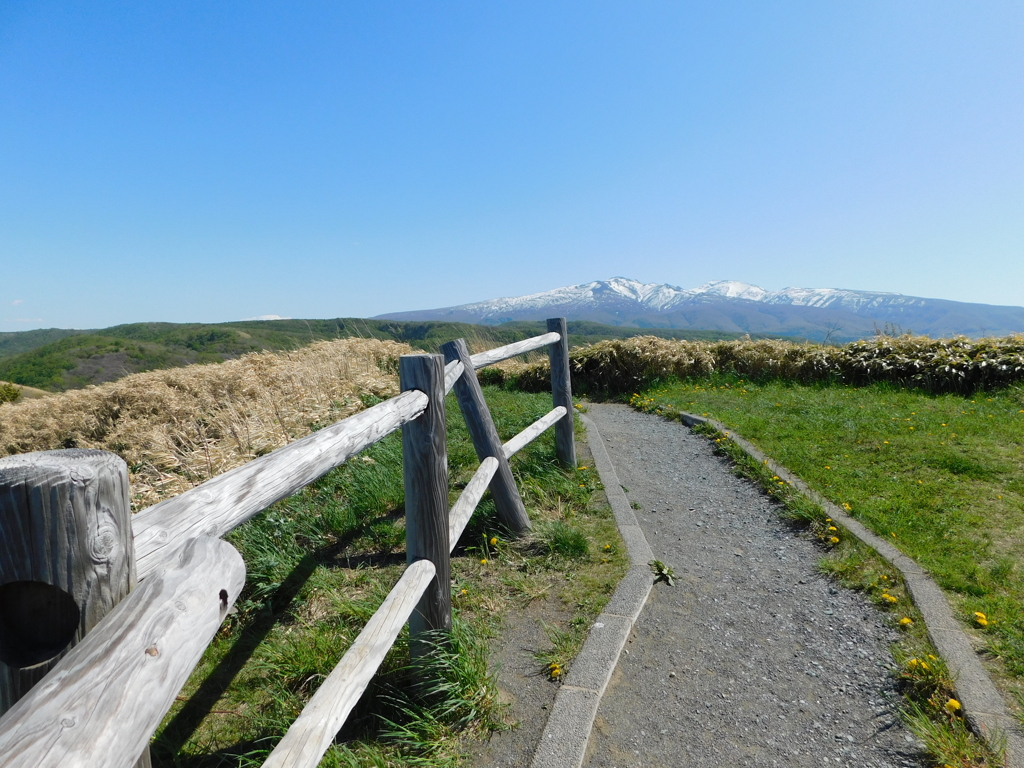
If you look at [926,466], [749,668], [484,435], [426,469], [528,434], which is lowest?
[749,668]

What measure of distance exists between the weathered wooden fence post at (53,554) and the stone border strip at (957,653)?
9.48 feet

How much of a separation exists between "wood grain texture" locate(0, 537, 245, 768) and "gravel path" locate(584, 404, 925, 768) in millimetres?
1896

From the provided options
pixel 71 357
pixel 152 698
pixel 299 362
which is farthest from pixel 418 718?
pixel 71 357

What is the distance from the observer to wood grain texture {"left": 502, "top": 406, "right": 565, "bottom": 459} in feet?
13.4

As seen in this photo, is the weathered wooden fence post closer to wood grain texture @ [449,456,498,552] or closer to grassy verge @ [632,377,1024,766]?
wood grain texture @ [449,456,498,552]

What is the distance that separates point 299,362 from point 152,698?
31.4 ft

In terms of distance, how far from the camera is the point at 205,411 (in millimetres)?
8141

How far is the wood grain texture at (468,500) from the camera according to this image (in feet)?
9.47

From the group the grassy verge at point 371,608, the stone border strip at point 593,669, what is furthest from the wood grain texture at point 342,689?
the stone border strip at point 593,669

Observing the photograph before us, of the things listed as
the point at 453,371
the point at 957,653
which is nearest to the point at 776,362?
the point at 957,653

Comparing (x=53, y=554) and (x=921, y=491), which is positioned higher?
(x=53, y=554)

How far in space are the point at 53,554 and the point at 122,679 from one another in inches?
8.4

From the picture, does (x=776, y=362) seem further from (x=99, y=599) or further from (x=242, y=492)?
(x=99, y=599)

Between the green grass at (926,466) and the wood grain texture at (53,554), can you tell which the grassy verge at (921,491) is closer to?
the green grass at (926,466)
